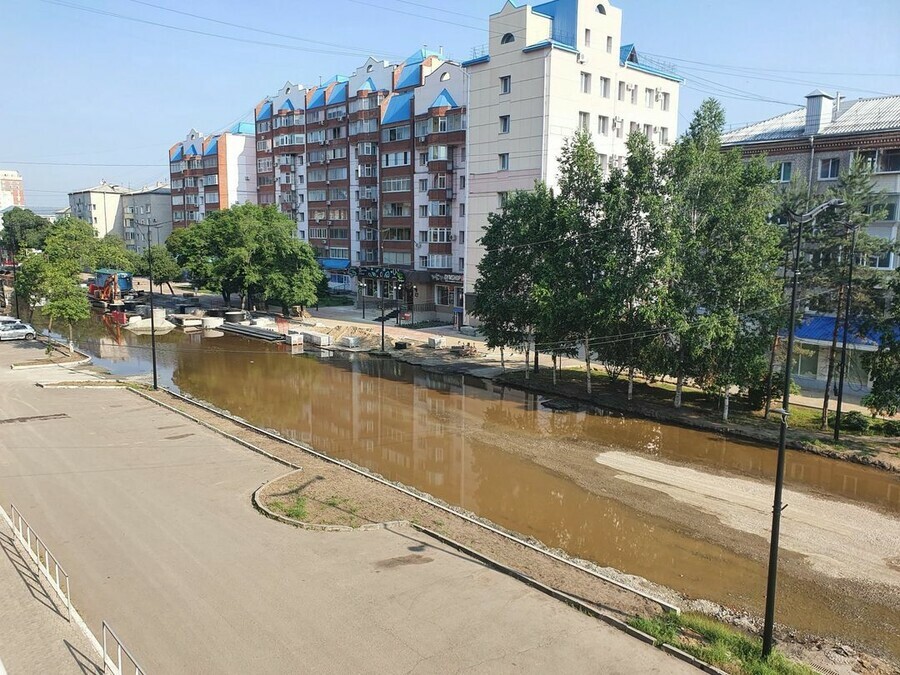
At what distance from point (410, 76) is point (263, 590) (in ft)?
192

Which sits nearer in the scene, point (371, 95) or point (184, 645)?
point (184, 645)

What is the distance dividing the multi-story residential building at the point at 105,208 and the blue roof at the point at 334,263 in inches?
2588

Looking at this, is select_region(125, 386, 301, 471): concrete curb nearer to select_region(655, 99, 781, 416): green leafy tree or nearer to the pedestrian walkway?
the pedestrian walkway

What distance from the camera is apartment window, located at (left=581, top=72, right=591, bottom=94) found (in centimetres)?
4372

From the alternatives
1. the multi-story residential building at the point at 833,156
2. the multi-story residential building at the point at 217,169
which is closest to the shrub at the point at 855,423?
the multi-story residential building at the point at 833,156

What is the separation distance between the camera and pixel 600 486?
21.3 meters

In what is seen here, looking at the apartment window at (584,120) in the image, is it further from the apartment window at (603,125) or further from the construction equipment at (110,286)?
the construction equipment at (110,286)

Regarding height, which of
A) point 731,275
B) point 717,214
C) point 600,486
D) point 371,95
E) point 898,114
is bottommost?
point 600,486

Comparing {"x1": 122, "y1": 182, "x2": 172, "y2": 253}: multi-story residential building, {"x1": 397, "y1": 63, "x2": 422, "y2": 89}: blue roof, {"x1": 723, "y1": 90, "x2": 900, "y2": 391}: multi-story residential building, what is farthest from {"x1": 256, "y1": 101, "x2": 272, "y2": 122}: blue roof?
{"x1": 723, "y1": 90, "x2": 900, "y2": 391}: multi-story residential building

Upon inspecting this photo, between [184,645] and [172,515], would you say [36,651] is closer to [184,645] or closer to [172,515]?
[184,645]

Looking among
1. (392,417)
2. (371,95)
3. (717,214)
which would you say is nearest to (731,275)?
(717,214)

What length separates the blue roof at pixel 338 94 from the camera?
2709 inches

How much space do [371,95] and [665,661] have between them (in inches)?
2435

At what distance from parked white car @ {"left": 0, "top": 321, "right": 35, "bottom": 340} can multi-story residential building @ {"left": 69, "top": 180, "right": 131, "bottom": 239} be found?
258ft
